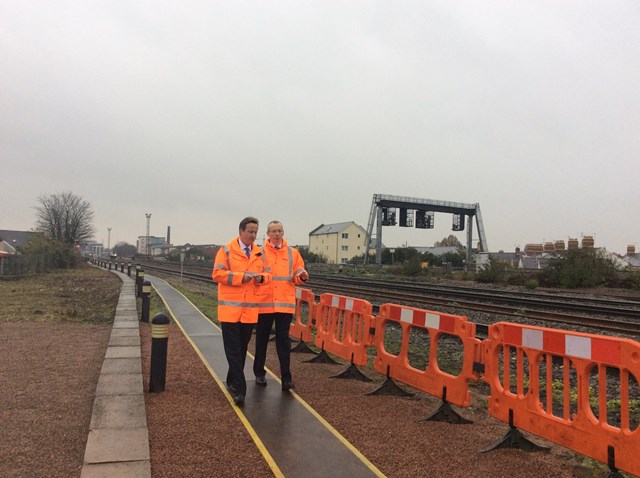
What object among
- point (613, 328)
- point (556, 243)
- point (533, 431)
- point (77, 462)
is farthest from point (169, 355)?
point (556, 243)

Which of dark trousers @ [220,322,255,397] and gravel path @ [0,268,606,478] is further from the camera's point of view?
dark trousers @ [220,322,255,397]

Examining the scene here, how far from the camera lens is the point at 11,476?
3328 mm

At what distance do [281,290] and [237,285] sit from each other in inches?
24.3

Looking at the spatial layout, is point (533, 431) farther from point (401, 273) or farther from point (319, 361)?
point (401, 273)

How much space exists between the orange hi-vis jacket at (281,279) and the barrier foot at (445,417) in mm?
1776

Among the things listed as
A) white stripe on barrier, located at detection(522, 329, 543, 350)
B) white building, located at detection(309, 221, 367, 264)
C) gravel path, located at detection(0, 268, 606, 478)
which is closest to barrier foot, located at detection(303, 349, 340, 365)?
gravel path, located at detection(0, 268, 606, 478)

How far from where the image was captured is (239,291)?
16.8 feet

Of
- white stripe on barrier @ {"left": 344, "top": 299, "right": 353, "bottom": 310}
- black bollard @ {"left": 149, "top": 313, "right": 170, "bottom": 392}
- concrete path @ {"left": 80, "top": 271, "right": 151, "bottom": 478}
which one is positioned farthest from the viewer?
white stripe on barrier @ {"left": 344, "top": 299, "right": 353, "bottom": 310}

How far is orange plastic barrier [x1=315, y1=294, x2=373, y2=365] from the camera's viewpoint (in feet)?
20.6

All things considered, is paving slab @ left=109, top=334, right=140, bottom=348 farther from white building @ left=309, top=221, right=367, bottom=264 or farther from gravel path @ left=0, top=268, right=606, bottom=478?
white building @ left=309, top=221, right=367, bottom=264

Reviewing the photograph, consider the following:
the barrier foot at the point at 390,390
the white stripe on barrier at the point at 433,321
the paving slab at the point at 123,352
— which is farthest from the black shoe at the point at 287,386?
the paving slab at the point at 123,352

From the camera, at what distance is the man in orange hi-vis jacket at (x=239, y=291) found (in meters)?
5.01

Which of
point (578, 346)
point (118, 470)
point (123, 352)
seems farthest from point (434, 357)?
point (123, 352)

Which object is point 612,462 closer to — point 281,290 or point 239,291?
point 281,290
